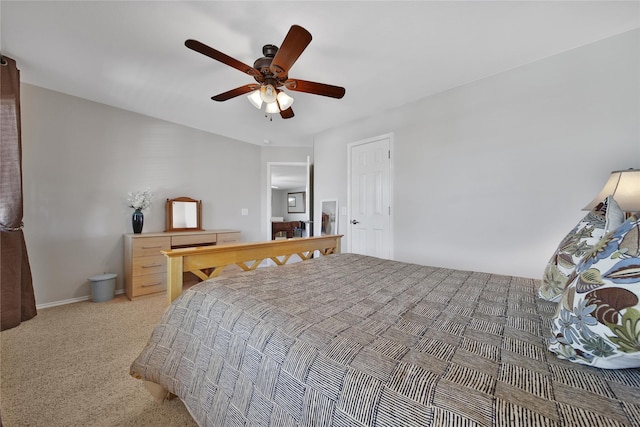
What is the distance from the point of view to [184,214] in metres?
3.79

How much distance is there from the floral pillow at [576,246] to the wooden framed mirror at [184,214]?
13.5ft

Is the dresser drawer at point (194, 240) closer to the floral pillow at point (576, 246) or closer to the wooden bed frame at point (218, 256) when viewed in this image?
the wooden bed frame at point (218, 256)

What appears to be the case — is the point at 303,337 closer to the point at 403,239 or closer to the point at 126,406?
the point at 126,406

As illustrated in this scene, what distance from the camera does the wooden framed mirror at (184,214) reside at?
3641 millimetres

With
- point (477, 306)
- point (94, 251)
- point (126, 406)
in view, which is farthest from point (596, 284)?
point (94, 251)

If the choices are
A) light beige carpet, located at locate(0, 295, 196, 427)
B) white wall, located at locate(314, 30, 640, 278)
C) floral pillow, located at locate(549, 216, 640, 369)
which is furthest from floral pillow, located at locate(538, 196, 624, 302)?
light beige carpet, located at locate(0, 295, 196, 427)

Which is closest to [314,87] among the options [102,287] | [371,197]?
[371,197]

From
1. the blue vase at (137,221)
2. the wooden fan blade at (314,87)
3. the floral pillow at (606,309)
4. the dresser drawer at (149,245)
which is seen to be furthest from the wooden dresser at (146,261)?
the floral pillow at (606,309)

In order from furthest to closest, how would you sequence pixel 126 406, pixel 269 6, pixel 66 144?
pixel 66 144 → pixel 269 6 → pixel 126 406

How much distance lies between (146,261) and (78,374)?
1636mm

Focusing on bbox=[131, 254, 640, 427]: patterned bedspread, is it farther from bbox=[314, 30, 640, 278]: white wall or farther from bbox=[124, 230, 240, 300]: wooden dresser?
bbox=[124, 230, 240, 300]: wooden dresser

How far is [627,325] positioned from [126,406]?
6.99ft

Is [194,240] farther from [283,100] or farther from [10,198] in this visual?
[283,100]

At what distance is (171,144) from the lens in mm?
3699
